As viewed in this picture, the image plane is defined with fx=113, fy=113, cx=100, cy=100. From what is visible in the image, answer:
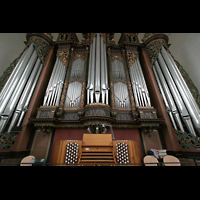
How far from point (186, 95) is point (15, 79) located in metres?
7.24

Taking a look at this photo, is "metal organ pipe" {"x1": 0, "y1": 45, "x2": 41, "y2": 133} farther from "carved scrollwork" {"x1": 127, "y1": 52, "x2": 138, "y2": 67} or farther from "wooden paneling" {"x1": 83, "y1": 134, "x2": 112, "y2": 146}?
"carved scrollwork" {"x1": 127, "y1": 52, "x2": 138, "y2": 67}

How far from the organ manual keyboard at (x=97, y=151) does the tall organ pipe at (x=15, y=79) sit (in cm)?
283

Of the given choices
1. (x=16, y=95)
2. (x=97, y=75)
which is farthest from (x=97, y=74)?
(x=16, y=95)

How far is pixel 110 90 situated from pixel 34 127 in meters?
3.61

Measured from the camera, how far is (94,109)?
14.3 feet

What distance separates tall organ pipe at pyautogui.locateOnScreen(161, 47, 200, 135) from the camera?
4.04 m

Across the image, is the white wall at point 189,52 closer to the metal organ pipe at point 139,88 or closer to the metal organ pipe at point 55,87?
the metal organ pipe at point 139,88

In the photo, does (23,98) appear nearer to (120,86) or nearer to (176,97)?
(120,86)

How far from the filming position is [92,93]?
4926 millimetres

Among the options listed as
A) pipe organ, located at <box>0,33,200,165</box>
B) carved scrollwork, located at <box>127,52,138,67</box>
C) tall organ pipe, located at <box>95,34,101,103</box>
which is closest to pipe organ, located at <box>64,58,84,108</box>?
pipe organ, located at <box>0,33,200,165</box>

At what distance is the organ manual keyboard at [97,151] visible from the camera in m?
3.08

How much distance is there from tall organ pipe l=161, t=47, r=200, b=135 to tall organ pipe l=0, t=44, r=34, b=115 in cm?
690
